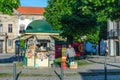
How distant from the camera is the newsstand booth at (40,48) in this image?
3138cm

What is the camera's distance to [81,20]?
147ft

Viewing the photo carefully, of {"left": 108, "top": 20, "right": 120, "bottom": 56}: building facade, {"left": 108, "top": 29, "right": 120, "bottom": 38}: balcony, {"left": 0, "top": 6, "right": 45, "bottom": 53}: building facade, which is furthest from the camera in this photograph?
{"left": 0, "top": 6, "right": 45, "bottom": 53}: building facade

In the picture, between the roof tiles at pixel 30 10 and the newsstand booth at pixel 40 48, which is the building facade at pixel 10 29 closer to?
the roof tiles at pixel 30 10

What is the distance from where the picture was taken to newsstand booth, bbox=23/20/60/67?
3138cm

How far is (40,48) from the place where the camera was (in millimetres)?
31797

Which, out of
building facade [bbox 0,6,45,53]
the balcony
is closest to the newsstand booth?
the balcony

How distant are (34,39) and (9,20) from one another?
61453 millimetres

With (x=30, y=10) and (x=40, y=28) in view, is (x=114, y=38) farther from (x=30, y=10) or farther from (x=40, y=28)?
(x=30, y=10)

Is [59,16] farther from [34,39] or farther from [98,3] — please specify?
[98,3]

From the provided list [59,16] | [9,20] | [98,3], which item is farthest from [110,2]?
[9,20]

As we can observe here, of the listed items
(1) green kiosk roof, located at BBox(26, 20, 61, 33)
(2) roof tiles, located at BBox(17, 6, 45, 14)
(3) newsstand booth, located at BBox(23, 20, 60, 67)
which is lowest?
(3) newsstand booth, located at BBox(23, 20, 60, 67)

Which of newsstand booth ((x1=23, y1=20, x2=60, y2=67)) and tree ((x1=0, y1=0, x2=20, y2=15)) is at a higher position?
tree ((x1=0, y1=0, x2=20, y2=15))

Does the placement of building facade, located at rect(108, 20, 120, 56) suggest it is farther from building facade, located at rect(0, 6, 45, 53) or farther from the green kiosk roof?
the green kiosk roof

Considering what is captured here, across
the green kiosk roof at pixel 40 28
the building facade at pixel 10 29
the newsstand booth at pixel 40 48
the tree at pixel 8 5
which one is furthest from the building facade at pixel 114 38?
the tree at pixel 8 5
